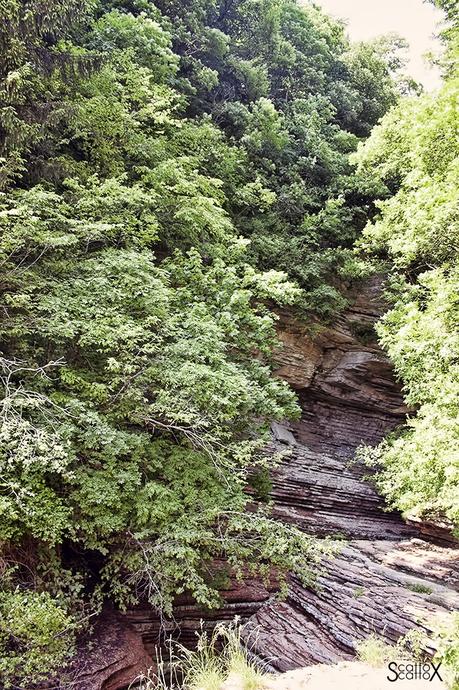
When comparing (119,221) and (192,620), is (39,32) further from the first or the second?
(192,620)

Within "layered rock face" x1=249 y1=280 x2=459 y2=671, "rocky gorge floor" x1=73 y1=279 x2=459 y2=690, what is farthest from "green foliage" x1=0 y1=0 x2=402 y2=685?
"layered rock face" x1=249 y1=280 x2=459 y2=671

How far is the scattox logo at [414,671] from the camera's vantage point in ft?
11.8

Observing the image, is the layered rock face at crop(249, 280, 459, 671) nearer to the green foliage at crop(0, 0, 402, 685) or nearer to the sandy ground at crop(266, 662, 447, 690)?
the sandy ground at crop(266, 662, 447, 690)

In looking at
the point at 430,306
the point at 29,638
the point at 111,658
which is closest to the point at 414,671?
the point at 111,658

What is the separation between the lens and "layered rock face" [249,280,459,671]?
18.3 ft

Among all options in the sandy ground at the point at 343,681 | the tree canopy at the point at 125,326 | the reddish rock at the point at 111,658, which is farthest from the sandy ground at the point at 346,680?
the reddish rock at the point at 111,658

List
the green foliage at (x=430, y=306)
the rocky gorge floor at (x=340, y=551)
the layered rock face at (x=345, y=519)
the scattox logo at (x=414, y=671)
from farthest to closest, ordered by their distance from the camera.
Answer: the green foliage at (x=430, y=306)
the layered rock face at (x=345, y=519)
the rocky gorge floor at (x=340, y=551)
the scattox logo at (x=414, y=671)

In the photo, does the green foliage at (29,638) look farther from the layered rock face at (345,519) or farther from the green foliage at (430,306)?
the green foliage at (430,306)

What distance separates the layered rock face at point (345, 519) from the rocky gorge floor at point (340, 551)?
23 millimetres

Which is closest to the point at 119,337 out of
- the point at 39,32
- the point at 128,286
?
the point at 128,286

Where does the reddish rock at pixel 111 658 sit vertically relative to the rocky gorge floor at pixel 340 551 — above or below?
below

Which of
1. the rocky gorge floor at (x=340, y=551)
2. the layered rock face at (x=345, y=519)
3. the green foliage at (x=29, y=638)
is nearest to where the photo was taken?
the green foliage at (x=29, y=638)

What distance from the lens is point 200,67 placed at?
12.9 m

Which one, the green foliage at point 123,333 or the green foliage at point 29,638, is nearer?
the green foliage at point 29,638
